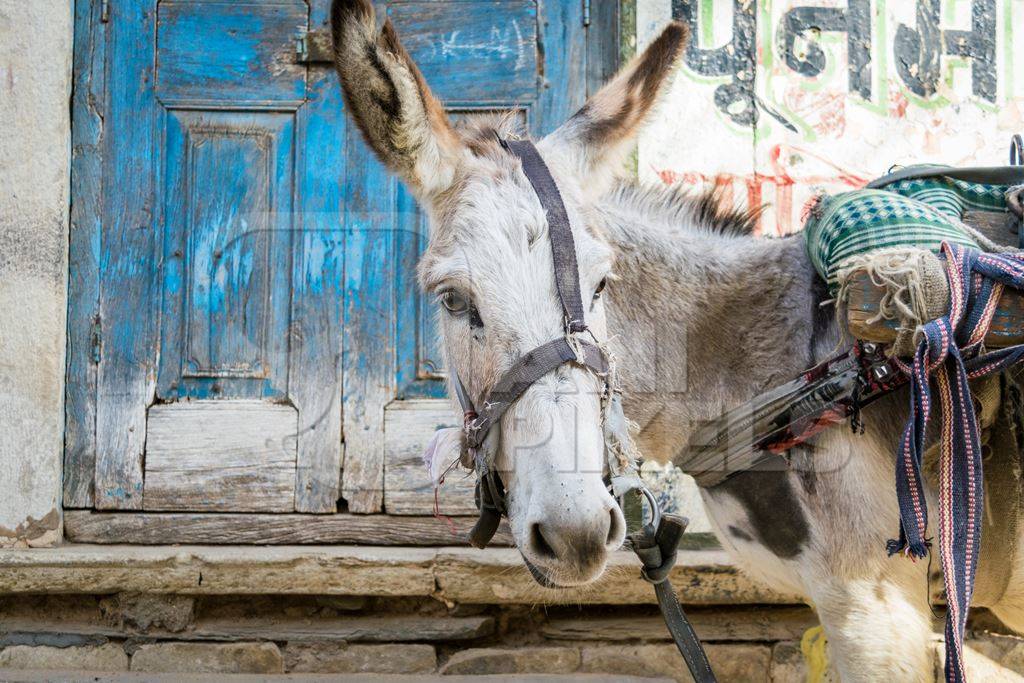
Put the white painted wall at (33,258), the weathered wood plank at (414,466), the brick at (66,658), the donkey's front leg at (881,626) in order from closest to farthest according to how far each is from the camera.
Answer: the donkey's front leg at (881,626) → the brick at (66,658) → the white painted wall at (33,258) → the weathered wood plank at (414,466)

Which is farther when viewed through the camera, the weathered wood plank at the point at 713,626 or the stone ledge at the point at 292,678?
the weathered wood plank at the point at 713,626

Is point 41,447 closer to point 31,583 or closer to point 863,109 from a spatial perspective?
point 31,583

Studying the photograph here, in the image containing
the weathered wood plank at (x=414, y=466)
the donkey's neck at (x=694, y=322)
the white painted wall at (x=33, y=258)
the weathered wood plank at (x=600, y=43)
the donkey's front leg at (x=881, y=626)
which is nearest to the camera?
the donkey's front leg at (x=881, y=626)

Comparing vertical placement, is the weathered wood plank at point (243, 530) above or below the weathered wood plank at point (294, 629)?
above

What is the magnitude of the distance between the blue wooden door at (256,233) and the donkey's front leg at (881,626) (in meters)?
2.21

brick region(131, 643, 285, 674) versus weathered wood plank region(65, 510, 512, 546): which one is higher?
weathered wood plank region(65, 510, 512, 546)

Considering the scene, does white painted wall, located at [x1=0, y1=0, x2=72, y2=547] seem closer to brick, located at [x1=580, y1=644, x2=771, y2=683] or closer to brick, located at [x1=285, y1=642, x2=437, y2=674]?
brick, located at [x1=285, y1=642, x2=437, y2=674]

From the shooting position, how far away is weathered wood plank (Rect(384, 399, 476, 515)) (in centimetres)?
368

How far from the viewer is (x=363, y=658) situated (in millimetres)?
3506

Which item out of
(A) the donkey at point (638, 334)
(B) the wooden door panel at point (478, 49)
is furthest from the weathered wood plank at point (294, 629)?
(B) the wooden door panel at point (478, 49)

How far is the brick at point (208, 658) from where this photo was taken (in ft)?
11.4

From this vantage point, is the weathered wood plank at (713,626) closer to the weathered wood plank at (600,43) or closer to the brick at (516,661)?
the brick at (516,661)

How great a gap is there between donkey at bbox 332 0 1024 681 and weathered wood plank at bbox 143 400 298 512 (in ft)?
6.55

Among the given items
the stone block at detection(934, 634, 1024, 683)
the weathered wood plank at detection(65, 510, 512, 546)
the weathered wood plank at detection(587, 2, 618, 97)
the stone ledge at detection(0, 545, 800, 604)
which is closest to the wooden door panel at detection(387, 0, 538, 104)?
the weathered wood plank at detection(587, 2, 618, 97)
